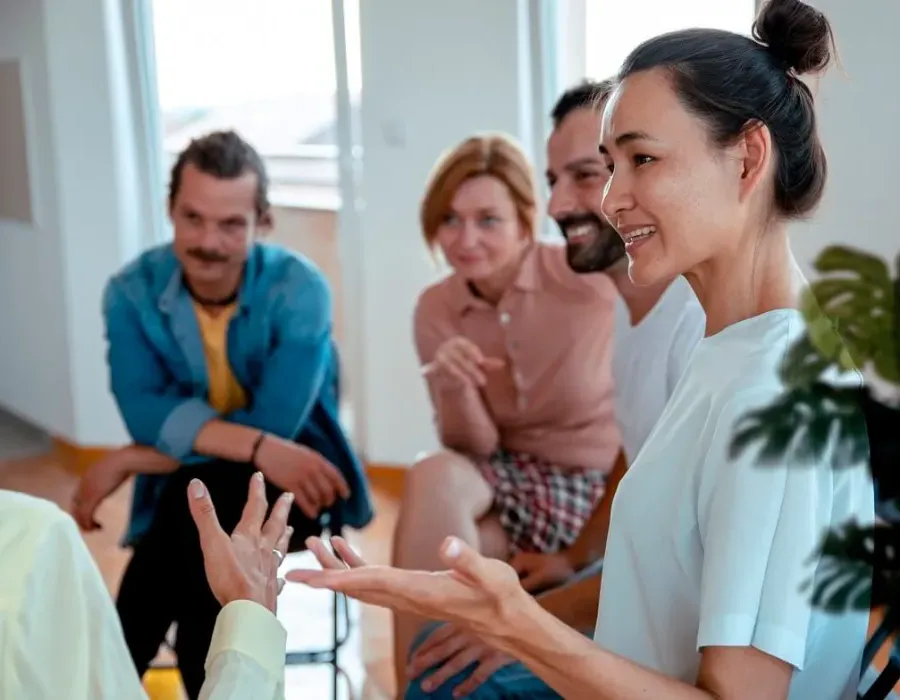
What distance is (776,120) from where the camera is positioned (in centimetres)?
95

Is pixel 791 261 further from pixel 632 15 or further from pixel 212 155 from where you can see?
pixel 632 15

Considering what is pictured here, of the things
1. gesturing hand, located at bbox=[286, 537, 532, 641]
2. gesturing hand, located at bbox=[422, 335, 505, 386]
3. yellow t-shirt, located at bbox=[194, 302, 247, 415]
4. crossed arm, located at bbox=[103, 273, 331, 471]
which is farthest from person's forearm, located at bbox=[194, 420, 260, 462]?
gesturing hand, located at bbox=[286, 537, 532, 641]

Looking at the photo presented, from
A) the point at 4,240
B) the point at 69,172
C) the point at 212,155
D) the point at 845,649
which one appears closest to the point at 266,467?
the point at 212,155

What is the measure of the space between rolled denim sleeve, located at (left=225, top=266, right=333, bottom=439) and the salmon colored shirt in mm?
217

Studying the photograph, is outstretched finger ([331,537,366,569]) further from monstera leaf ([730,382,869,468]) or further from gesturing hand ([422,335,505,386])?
gesturing hand ([422,335,505,386])

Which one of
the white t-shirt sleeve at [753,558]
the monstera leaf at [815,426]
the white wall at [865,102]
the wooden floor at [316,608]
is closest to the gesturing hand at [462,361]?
the wooden floor at [316,608]

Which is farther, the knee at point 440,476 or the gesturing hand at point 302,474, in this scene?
the gesturing hand at point 302,474

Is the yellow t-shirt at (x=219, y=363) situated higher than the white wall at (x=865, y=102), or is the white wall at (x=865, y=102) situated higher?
the white wall at (x=865, y=102)

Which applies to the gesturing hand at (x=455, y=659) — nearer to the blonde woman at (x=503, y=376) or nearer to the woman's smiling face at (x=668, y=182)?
the blonde woman at (x=503, y=376)

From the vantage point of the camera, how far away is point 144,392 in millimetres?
2051

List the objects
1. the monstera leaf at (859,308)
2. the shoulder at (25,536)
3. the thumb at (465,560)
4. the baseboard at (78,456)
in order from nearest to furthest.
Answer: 1. the monstera leaf at (859,308)
2. the thumb at (465,560)
3. the shoulder at (25,536)
4. the baseboard at (78,456)

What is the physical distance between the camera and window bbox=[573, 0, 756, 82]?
276 cm

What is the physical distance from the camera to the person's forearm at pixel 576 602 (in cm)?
154

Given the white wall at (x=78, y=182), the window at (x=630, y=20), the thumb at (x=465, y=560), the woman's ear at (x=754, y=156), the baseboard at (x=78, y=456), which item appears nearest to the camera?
the thumb at (x=465, y=560)
